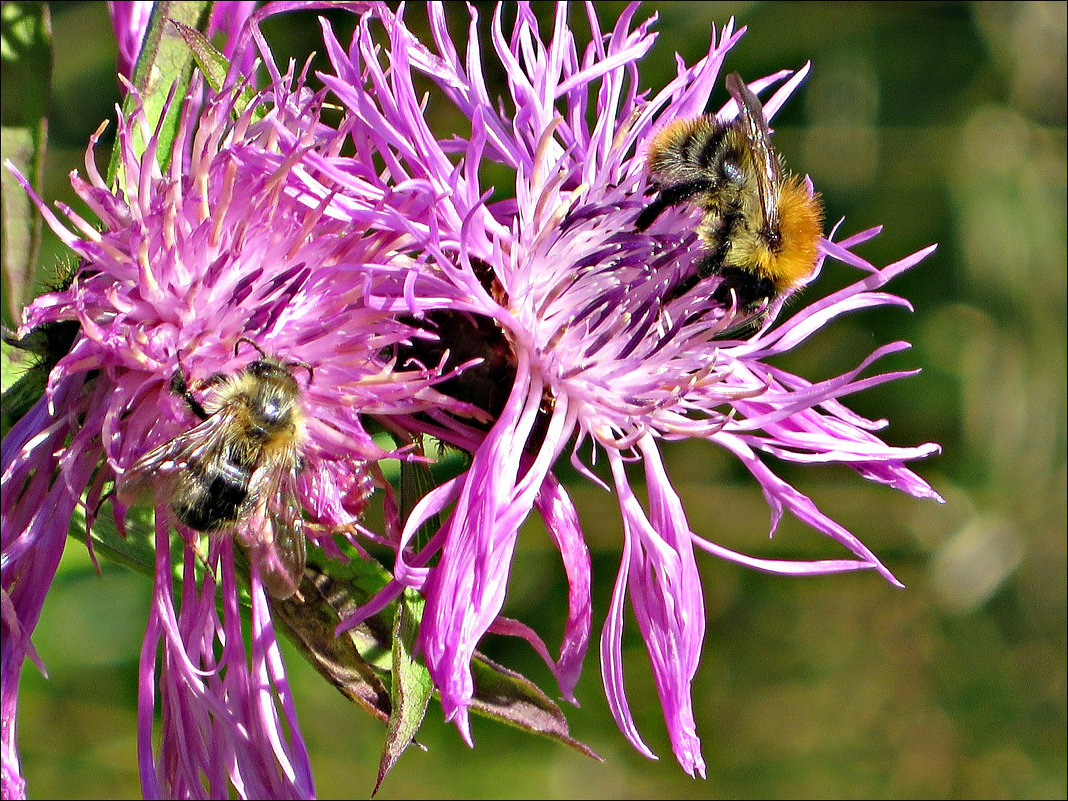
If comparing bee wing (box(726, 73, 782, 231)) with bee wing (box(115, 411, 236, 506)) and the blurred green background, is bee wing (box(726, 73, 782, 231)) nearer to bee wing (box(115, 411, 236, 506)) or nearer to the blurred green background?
bee wing (box(115, 411, 236, 506))

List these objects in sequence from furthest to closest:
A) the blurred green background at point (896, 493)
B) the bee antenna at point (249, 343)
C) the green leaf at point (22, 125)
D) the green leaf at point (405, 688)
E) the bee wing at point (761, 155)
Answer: the blurred green background at point (896, 493) → the green leaf at point (22, 125) → the bee wing at point (761, 155) → the bee antenna at point (249, 343) → the green leaf at point (405, 688)

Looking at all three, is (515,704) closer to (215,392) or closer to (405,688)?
(405,688)

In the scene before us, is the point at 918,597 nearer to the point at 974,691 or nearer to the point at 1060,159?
the point at 974,691

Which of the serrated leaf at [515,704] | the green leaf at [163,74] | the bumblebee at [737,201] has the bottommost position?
the serrated leaf at [515,704]

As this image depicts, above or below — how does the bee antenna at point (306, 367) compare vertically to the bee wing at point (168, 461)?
above

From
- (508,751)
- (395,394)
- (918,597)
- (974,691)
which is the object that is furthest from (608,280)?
(974,691)

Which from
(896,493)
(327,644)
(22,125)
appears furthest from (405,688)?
(896,493)

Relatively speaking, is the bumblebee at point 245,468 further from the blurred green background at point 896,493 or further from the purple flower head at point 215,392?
the blurred green background at point 896,493

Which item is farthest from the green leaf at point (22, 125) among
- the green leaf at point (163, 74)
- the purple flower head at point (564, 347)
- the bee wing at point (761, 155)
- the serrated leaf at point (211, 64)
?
the bee wing at point (761, 155)
